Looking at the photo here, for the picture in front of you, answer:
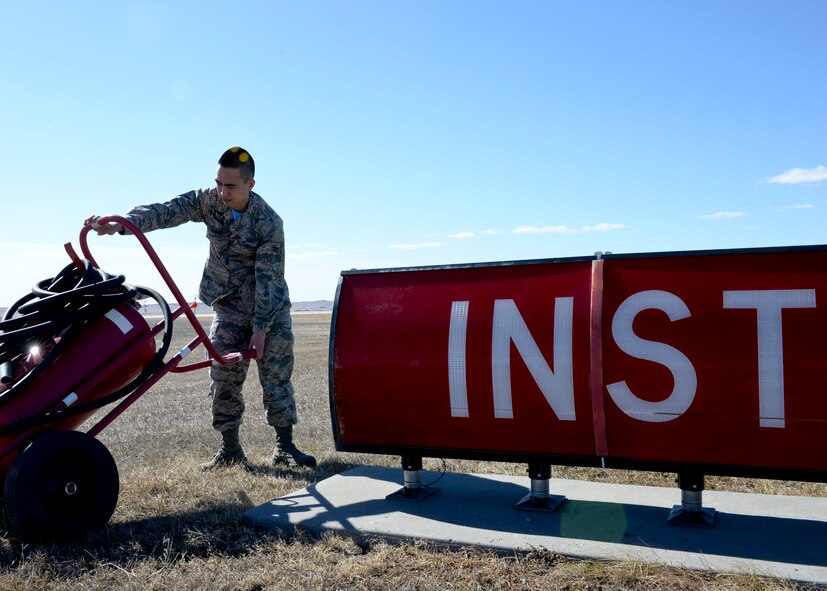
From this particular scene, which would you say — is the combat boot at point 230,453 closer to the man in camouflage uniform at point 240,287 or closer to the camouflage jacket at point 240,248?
the man in camouflage uniform at point 240,287

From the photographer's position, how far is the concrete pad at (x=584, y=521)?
3.38 metres

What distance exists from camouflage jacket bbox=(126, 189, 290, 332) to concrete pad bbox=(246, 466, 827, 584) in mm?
1386

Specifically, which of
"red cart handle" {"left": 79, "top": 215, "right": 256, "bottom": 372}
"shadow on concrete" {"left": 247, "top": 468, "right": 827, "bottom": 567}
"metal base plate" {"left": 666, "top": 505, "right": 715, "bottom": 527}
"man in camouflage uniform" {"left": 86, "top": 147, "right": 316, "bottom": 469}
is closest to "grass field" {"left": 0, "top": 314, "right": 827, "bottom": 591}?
"shadow on concrete" {"left": 247, "top": 468, "right": 827, "bottom": 567}

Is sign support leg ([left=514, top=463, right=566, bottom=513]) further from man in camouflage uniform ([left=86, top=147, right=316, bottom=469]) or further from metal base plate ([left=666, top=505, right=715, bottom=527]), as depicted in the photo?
man in camouflage uniform ([left=86, top=147, right=316, bottom=469])

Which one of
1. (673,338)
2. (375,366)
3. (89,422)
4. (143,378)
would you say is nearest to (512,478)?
(375,366)

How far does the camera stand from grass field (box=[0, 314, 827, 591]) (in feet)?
10.7

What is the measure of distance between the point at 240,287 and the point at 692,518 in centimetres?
346

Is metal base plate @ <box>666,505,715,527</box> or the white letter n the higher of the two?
the white letter n

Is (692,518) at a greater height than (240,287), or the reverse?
(240,287)

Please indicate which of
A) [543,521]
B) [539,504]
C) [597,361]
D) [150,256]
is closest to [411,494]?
[539,504]

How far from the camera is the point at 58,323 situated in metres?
4.15

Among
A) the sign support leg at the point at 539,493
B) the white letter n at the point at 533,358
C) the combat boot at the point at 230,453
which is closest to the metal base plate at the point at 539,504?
the sign support leg at the point at 539,493

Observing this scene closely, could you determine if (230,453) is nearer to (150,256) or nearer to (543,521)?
(150,256)

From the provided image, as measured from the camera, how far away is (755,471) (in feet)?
11.5
